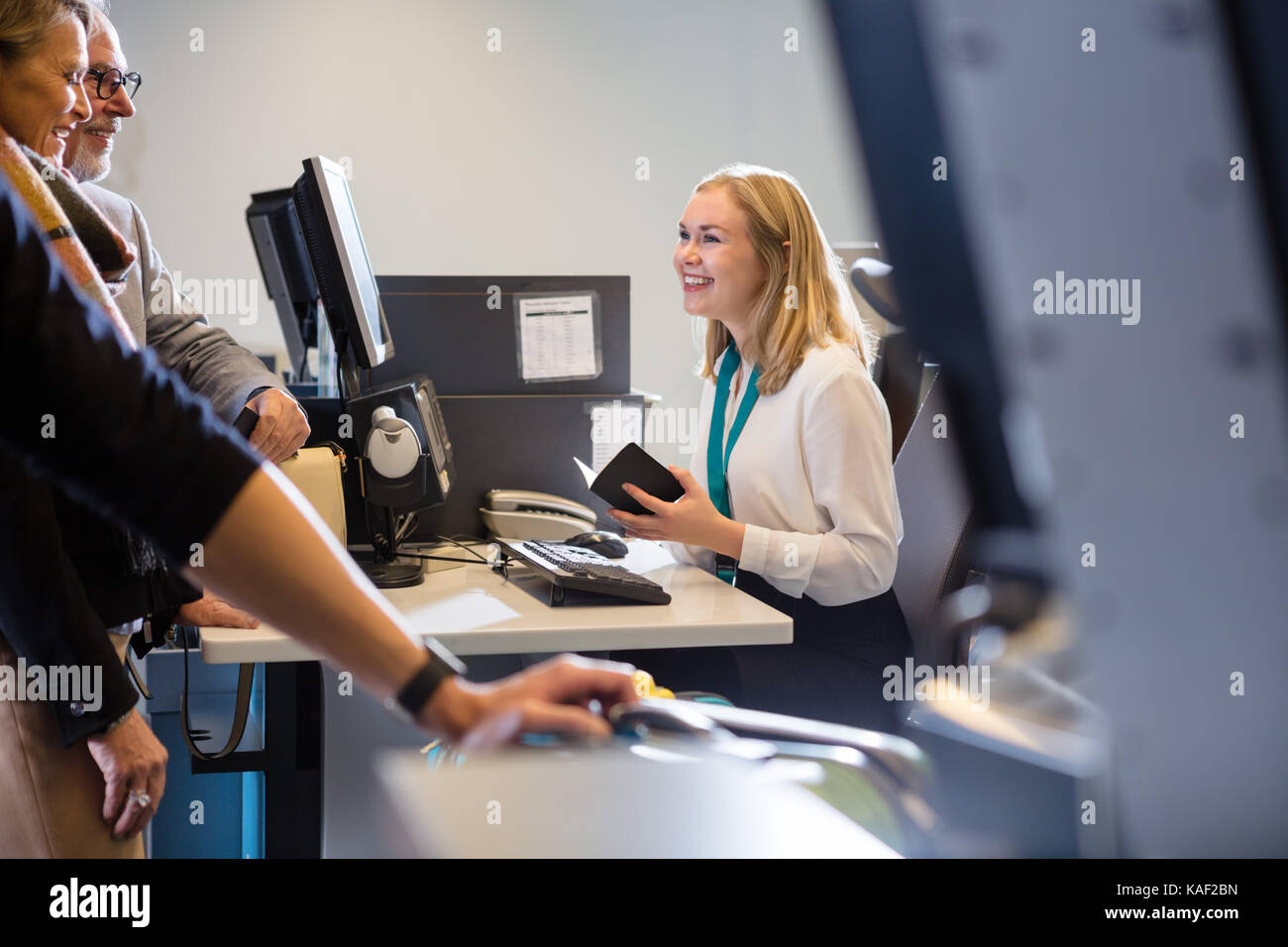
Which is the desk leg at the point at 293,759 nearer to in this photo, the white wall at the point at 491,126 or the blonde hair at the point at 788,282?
the blonde hair at the point at 788,282

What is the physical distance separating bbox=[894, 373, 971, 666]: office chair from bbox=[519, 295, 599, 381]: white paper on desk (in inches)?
29.0

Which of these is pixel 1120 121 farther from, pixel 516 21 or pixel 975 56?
pixel 516 21

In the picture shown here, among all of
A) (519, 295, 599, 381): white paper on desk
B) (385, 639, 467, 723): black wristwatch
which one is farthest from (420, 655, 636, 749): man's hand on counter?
(519, 295, 599, 381): white paper on desk

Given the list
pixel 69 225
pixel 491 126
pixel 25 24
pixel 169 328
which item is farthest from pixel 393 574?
pixel 491 126

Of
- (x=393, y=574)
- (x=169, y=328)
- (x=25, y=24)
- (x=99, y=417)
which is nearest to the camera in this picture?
(x=99, y=417)

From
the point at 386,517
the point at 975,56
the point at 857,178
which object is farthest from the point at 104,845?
the point at 857,178

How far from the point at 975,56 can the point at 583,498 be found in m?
1.25

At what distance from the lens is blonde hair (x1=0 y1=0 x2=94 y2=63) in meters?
0.97

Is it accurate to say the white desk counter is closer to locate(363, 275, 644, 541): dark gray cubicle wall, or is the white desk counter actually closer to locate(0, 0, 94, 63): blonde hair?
locate(363, 275, 644, 541): dark gray cubicle wall

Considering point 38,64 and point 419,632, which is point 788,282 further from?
point 38,64

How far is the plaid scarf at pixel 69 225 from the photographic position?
36.2 inches

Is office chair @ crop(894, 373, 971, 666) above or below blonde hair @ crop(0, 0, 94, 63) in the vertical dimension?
below

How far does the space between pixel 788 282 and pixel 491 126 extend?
2.67m

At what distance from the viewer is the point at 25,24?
38.1 inches
